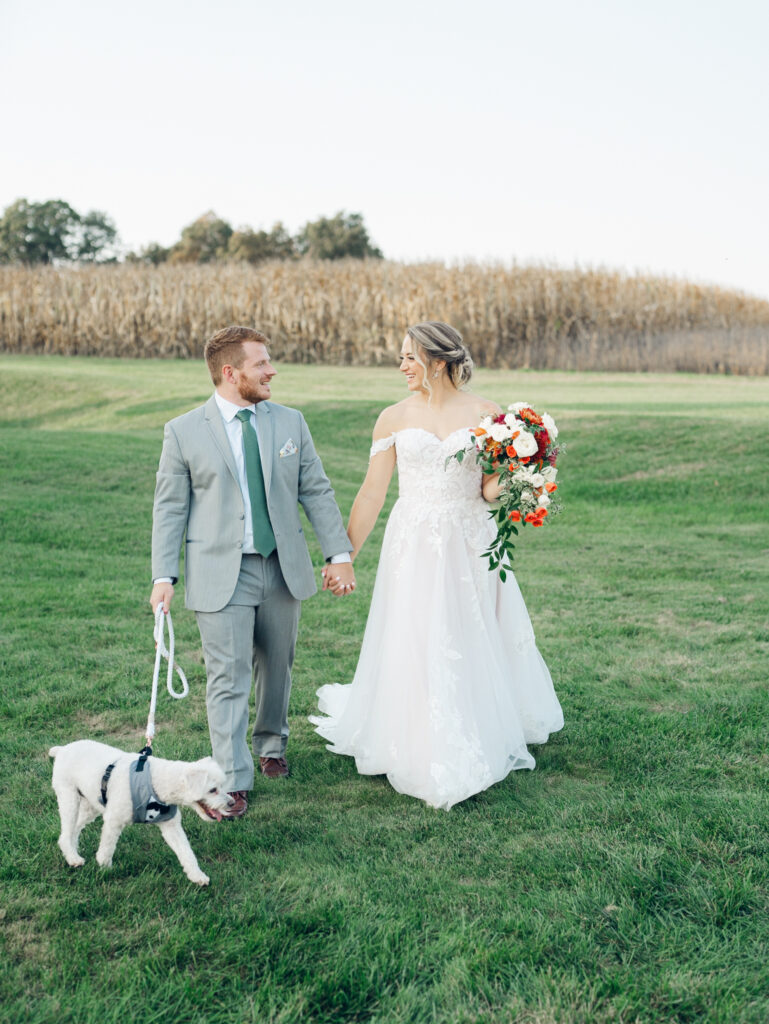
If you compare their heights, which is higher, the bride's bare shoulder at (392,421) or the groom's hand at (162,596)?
the bride's bare shoulder at (392,421)

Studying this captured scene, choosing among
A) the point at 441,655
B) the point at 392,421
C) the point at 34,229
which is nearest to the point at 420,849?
the point at 441,655

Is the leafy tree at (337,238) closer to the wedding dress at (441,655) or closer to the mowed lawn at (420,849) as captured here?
the mowed lawn at (420,849)

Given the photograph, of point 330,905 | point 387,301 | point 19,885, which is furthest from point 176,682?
point 387,301

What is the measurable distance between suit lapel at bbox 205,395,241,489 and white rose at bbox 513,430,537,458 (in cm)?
139

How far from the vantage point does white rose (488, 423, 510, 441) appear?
15.0 feet

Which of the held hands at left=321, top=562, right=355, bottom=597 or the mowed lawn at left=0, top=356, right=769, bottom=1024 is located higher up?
the held hands at left=321, top=562, right=355, bottom=597

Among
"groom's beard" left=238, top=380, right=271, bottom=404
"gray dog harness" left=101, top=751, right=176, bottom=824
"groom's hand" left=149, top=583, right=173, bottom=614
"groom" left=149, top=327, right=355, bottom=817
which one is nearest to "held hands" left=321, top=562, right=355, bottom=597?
"groom" left=149, top=327, right=355, bottom=817

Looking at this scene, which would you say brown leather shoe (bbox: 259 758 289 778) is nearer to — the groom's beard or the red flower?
the groom's beard

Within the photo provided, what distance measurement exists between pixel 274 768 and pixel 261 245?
1894 inches

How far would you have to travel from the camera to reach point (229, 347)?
449 centimetres

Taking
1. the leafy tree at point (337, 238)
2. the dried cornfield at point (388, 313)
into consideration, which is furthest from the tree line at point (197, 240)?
the dried cornfield at point (388, 313)

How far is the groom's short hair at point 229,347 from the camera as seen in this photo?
4484mm

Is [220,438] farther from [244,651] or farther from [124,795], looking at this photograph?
[124,795]

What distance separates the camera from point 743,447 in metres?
14.7
